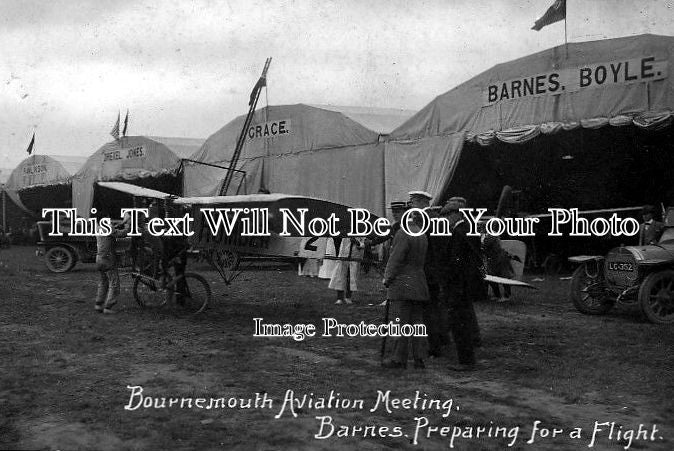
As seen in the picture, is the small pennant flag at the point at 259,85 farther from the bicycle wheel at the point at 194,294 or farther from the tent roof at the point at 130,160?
the bicycle wheel at the point at 194,294

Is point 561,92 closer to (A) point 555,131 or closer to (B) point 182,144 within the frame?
(A) point 555,131

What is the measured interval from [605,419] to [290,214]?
523cm

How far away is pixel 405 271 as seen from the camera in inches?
258

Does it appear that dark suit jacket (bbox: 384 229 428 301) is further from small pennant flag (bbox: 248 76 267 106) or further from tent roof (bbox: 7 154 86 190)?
tent roof (bbox: 7 154 86 190)

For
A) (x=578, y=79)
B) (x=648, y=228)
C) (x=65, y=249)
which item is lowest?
(x=65, y=249)

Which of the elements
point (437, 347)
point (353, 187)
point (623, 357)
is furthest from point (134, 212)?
point (353, 187)

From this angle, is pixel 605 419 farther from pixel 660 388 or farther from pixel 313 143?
pixel 313 143

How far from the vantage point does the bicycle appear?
10242 millimetres

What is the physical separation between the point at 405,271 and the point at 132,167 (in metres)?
21.0

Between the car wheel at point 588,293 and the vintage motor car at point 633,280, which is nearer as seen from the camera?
the vintage motor car at point 633,280

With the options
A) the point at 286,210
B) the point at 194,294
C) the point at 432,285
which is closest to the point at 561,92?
the point at 286,210

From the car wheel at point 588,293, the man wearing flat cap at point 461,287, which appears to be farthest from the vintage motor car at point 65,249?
the man wearing flat cap at point 461,287

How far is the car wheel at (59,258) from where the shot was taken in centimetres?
1778

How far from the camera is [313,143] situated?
18859 mm
